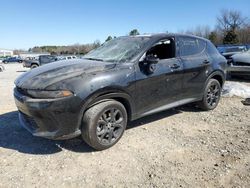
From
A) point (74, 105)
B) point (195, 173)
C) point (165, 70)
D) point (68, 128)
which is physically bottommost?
point (195, 173)

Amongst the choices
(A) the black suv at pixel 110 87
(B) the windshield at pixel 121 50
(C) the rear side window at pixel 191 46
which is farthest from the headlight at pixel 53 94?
(C) the rear side window at pixel 191 46

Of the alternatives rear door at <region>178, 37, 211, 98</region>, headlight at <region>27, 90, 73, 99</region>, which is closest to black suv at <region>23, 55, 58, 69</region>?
rear door at <region>178, 37, 211, 98</region>

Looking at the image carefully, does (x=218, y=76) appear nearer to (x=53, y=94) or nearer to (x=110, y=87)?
(x=110, y=87)

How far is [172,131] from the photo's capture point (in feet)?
15.8

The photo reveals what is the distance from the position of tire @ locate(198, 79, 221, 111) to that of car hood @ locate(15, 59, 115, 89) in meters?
2.65

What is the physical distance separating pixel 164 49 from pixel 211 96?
181 centimetres

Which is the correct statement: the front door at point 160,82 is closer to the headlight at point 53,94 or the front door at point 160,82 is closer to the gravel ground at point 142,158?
the gravel ground at point 142,158

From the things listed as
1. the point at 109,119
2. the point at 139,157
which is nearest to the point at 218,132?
the point at 139,157

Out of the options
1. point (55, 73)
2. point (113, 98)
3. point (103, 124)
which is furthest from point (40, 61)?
point (103, 124)

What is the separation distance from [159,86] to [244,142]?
1652mm

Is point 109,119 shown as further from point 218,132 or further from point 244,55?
point 244,55

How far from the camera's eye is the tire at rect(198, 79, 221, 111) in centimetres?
587

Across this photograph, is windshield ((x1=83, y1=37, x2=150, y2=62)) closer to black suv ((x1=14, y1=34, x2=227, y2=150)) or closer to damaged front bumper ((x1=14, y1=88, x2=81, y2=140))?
black suv ((x1=14, y1=34, x2=227, y2=150))

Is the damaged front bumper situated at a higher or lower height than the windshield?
lower
